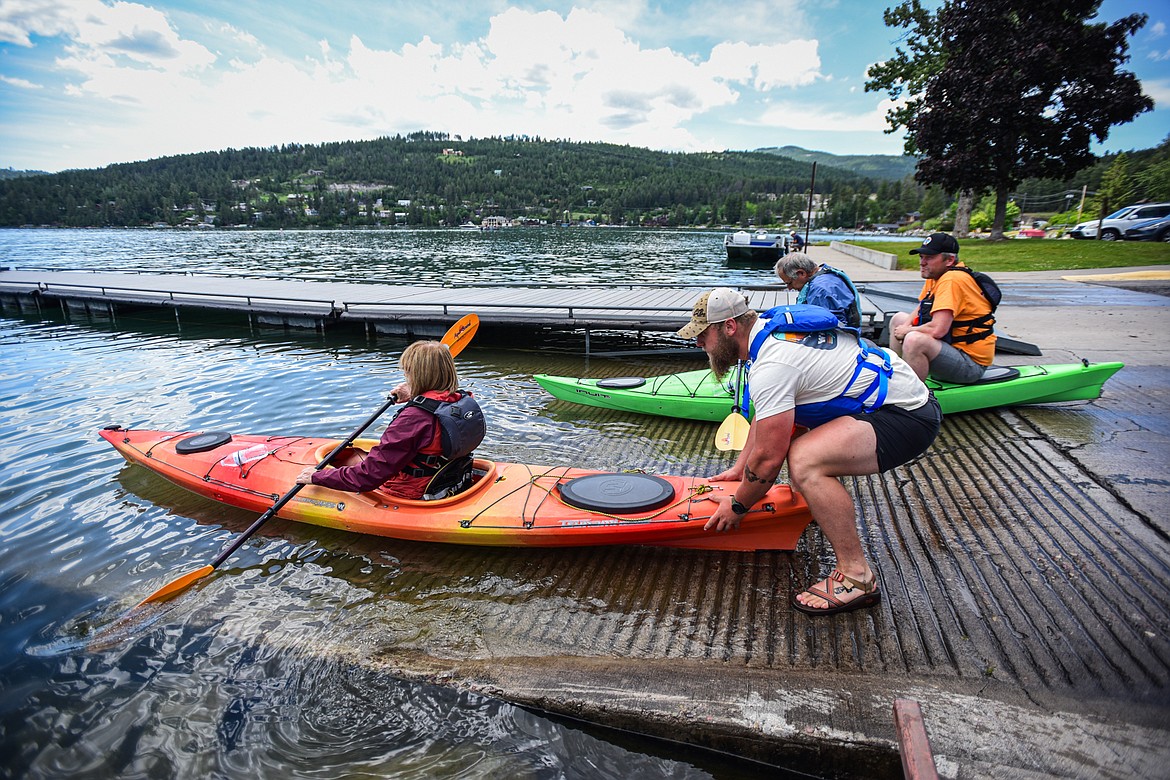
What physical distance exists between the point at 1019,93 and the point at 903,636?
28.1m

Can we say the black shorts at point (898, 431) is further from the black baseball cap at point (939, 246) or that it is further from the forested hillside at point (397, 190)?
the forested hillside at point (397, 190)

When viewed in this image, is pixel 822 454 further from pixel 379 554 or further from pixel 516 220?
pixel 516 220

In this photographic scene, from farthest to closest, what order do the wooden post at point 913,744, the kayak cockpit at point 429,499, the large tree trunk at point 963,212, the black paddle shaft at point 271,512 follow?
the large tree trunk at point 963,212
the kayak cockpit at point 429,499
the black paddle shaft at point 271,512
the wooden post at point 913,744

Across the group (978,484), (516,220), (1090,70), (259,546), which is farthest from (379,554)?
(516,220)

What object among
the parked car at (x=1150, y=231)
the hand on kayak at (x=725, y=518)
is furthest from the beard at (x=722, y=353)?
the parked car at (x=1150, y=231)

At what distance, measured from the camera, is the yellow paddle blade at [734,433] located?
450 cm

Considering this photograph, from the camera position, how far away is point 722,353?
11.1 ft

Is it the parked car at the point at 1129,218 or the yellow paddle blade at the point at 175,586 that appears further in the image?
the parked car at the point at 1129,218

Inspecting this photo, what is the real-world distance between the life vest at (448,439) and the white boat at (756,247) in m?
37.4

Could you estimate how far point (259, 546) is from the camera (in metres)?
5.42

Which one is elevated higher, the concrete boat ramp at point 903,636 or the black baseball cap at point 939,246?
the black baseball cap at point 939,246

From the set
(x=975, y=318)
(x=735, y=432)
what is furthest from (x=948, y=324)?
(x=735, y=432)

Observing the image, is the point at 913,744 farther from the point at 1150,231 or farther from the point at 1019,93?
the point at 1150,231

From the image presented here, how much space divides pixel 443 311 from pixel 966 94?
23560 mm
